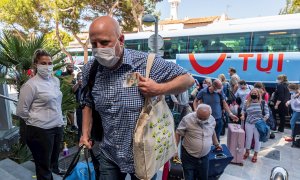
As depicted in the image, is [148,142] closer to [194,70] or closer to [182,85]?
[182,85]

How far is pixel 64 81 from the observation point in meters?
4.86

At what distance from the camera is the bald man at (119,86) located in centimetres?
144

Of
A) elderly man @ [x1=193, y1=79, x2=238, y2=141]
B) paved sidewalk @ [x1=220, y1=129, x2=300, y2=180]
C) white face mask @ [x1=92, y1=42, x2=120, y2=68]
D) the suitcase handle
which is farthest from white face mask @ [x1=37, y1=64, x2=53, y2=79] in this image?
elderly man @ [x1=193, y1=79, x2=238, y2=141]

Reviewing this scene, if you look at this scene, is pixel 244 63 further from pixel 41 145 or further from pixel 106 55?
pixel 106 55

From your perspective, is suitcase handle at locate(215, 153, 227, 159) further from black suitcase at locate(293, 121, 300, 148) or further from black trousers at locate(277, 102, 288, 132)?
black trousers at locate(277, 102, 288, 132)

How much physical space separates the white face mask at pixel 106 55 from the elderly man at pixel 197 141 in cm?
229

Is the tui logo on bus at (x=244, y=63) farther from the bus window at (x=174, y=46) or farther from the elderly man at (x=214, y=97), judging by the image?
the elderly man at (x=214, y=97)

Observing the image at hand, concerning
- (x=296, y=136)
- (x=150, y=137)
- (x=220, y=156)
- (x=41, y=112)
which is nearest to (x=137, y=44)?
(x=296, y=136)

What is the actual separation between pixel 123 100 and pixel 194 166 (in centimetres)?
251

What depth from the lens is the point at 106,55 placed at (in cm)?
145

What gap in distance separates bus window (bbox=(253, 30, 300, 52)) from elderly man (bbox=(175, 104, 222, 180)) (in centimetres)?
837

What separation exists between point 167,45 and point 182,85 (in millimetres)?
12859

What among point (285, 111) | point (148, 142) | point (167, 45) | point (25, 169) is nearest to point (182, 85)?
point (148, 142)

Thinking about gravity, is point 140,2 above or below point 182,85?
above
